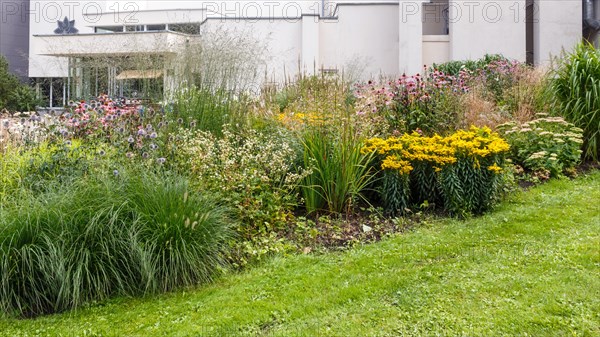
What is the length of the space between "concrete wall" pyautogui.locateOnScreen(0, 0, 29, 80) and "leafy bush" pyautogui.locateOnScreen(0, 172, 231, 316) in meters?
28.5

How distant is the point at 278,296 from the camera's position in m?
2.95

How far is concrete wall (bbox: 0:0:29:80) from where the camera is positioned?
92.5 ft

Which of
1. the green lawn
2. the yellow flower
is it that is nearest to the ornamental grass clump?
the yellow flower

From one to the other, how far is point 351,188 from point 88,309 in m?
2.45

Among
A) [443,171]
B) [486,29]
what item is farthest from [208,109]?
[486,29]

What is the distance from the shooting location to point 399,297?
2852 millimetres

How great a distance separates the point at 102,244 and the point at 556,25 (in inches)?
616

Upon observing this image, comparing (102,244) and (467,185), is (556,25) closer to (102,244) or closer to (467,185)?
(467,185)

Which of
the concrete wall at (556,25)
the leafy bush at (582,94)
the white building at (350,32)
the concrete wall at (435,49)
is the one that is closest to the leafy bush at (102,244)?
the leafy bush at (582,94)

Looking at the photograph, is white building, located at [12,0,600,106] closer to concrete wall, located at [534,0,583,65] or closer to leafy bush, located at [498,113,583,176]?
concrete wall, located at [534,0,583,65]

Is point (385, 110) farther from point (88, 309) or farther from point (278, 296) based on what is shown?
point (88, 309)

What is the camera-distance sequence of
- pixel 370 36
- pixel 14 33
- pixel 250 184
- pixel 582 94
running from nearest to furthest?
pixel 250 184 → pixel 582 94 → pixel 370 36 → pixel 14 33

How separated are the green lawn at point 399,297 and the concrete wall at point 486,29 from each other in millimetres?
12895

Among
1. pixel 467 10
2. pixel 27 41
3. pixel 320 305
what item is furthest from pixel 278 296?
pixel 27 41
